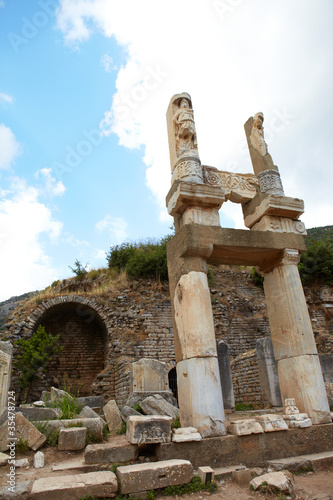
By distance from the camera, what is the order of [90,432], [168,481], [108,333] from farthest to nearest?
[108,333]
[90,432]
[168,481]

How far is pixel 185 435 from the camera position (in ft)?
13.6

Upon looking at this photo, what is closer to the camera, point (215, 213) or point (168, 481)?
point (168, 481)

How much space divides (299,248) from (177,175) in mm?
2590

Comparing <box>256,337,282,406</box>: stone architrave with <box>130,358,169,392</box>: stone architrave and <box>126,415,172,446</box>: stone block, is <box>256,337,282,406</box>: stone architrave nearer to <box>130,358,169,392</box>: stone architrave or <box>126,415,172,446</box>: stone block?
<box>130,358,169,392</box>: stone architrave

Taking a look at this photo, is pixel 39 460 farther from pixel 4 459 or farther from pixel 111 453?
pixel 111 453

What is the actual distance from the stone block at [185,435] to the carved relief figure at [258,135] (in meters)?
5.29

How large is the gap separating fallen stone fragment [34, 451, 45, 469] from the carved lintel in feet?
18.4

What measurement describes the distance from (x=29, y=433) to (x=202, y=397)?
2448 millimetres

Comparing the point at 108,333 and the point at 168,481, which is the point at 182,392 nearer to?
the point at 168,481


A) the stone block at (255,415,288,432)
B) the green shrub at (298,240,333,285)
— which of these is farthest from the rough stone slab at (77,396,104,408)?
the green shrub at (298,240,333,285)

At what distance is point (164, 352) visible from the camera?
14.5 metres

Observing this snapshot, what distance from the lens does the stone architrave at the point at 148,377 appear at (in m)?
8.16

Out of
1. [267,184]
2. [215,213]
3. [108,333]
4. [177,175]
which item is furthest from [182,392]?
[108,333]

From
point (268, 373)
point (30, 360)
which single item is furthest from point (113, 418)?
point (30, 360)
